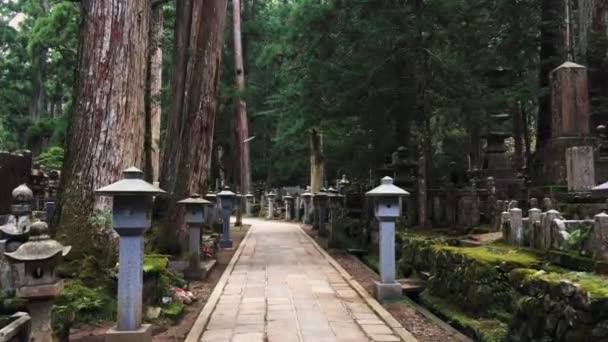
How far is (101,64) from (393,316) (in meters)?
5.04

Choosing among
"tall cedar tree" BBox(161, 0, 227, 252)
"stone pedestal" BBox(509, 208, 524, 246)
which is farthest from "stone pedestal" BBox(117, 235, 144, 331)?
"tall cedar tree" BBox(161, 0, 227, 252)

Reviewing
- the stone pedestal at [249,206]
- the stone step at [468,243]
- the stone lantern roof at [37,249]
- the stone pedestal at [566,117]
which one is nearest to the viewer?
the stone lantern roof at [37,249]

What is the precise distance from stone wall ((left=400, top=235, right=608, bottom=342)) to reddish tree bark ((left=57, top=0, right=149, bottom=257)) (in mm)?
4645

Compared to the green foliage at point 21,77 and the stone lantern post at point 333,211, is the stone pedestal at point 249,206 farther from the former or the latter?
the stone lantern post at point 333,211

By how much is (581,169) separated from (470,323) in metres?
5.05

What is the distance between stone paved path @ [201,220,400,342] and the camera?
231 inches

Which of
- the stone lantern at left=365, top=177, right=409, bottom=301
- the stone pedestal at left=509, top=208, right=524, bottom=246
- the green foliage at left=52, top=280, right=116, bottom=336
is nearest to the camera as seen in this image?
the green foliage at left=52, top=280, right=116, bottom=336

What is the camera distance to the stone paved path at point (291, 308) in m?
5.86

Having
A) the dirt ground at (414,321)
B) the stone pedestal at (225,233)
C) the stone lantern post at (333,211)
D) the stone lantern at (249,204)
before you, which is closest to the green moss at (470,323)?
the dirt ground at (414,321)

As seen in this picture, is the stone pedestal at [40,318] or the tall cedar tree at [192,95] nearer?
the stone pedestal at [40,318]

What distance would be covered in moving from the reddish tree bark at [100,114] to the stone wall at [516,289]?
4.65 m

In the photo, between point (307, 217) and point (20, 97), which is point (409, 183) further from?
point (20, 97)

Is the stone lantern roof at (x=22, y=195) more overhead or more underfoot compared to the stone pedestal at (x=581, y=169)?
more underfoot

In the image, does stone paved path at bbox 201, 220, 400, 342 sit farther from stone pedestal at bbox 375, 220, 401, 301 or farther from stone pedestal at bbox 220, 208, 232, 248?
stone pedestal at bbox 220, 208, 232, 248
